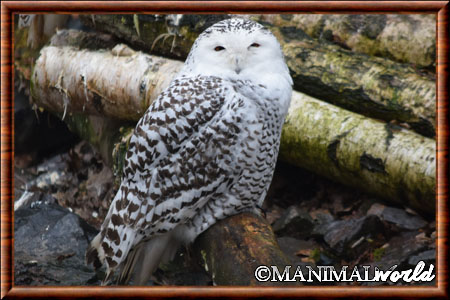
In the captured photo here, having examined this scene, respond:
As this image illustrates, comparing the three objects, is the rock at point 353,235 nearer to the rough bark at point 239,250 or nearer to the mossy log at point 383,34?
the rough bark at point 239,250

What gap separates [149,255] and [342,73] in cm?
207

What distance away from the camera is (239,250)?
7.43ft

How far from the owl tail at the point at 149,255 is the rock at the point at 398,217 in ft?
5.30

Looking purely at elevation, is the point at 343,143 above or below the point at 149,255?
above

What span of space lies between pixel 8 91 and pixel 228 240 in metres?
1.17

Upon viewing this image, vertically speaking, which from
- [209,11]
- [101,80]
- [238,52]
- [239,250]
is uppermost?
[209,11]

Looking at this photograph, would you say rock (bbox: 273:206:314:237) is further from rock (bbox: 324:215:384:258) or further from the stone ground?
rock (bbox: 324:215:384:258)

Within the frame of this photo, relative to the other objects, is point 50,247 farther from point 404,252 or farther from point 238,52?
point 404,252

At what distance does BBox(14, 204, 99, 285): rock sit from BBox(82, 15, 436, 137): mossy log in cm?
165

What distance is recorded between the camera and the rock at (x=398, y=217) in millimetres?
3619

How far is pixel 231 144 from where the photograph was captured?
8.32ft

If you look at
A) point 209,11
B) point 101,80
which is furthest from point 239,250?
point 101,80

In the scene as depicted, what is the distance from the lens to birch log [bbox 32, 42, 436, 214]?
3.59m

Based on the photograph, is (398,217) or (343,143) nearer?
(398,217)
